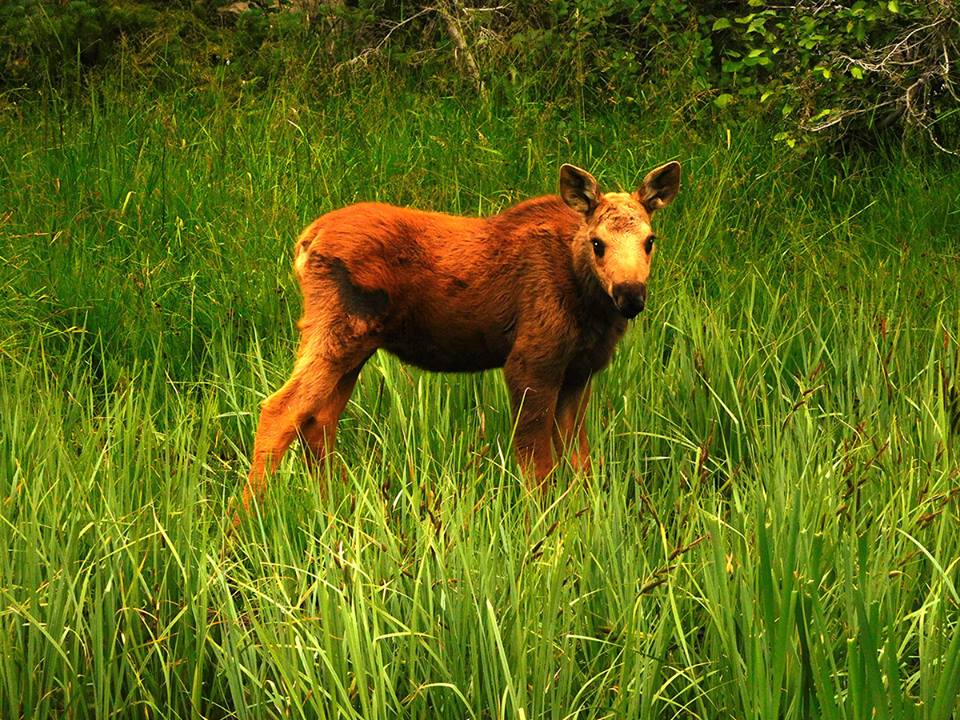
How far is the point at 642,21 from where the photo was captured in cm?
864

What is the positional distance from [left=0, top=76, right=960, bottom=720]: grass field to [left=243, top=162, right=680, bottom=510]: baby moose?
0.64 ft

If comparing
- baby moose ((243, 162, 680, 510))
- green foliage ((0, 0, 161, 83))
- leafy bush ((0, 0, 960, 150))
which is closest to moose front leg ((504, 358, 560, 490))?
baby moose ((243, 162, 680, 510))

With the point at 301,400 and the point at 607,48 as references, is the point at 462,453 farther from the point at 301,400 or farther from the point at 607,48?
the point at 607,48

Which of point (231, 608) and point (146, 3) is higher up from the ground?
point (146, 3)

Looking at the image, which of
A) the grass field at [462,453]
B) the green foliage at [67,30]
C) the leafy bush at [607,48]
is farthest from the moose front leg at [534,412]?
the green foliage at [67,30]

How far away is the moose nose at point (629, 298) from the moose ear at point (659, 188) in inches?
23.5

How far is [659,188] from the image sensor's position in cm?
485

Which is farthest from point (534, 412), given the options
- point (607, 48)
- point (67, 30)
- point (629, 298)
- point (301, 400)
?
point (67, 30)

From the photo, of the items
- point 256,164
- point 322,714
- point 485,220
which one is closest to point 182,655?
point 322,714

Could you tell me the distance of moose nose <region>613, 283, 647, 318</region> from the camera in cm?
425

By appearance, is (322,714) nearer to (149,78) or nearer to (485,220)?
(485,220)

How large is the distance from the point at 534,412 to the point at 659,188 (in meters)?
0.92

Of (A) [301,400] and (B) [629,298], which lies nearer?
(B) [629,298]

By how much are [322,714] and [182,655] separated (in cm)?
69
